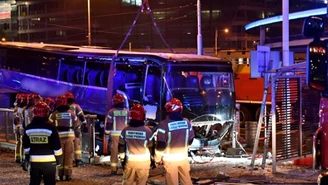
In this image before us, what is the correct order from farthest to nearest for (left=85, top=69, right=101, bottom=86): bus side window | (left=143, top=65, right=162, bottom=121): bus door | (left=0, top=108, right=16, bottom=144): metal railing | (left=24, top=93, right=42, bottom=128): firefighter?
(left=85, top=69, right=101, bottom=86): bus side window, (left=0, top=108, right=16, bottom=144): metal railing, (left=143, top=65, right=162, bottom=121): bus door, (left=24, top=93, right=42, bottom=128): firefighter

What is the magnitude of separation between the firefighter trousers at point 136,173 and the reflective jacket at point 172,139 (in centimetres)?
24

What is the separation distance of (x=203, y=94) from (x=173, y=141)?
5972mm

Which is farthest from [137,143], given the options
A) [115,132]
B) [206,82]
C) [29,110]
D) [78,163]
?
[206,82]

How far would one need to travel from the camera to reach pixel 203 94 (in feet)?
44.8

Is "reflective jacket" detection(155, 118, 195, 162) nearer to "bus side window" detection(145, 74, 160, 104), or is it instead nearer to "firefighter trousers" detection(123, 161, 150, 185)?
"firefighter trousers" detection(123, 161, 150, 185)

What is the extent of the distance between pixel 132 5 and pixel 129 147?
235 ft

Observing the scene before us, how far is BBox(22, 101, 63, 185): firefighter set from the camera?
7.86 metres

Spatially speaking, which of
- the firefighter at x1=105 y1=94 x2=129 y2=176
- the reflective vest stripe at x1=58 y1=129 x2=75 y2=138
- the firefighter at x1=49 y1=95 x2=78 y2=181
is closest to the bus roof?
the firefighter at x1=105 y1=94 x2=129 y2=176

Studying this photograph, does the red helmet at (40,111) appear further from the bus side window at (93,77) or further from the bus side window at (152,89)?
the bus side window at (93,77)

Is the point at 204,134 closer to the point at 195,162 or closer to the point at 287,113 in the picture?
the point at 195,162

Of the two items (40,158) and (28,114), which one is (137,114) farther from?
(28,114)

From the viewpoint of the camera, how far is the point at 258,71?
42.1ft

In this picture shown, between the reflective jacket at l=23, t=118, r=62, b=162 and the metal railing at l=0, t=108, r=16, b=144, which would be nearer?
the reflective jacket at l=23, t=118, r=62, b=162

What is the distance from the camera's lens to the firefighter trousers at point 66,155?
10406mm
